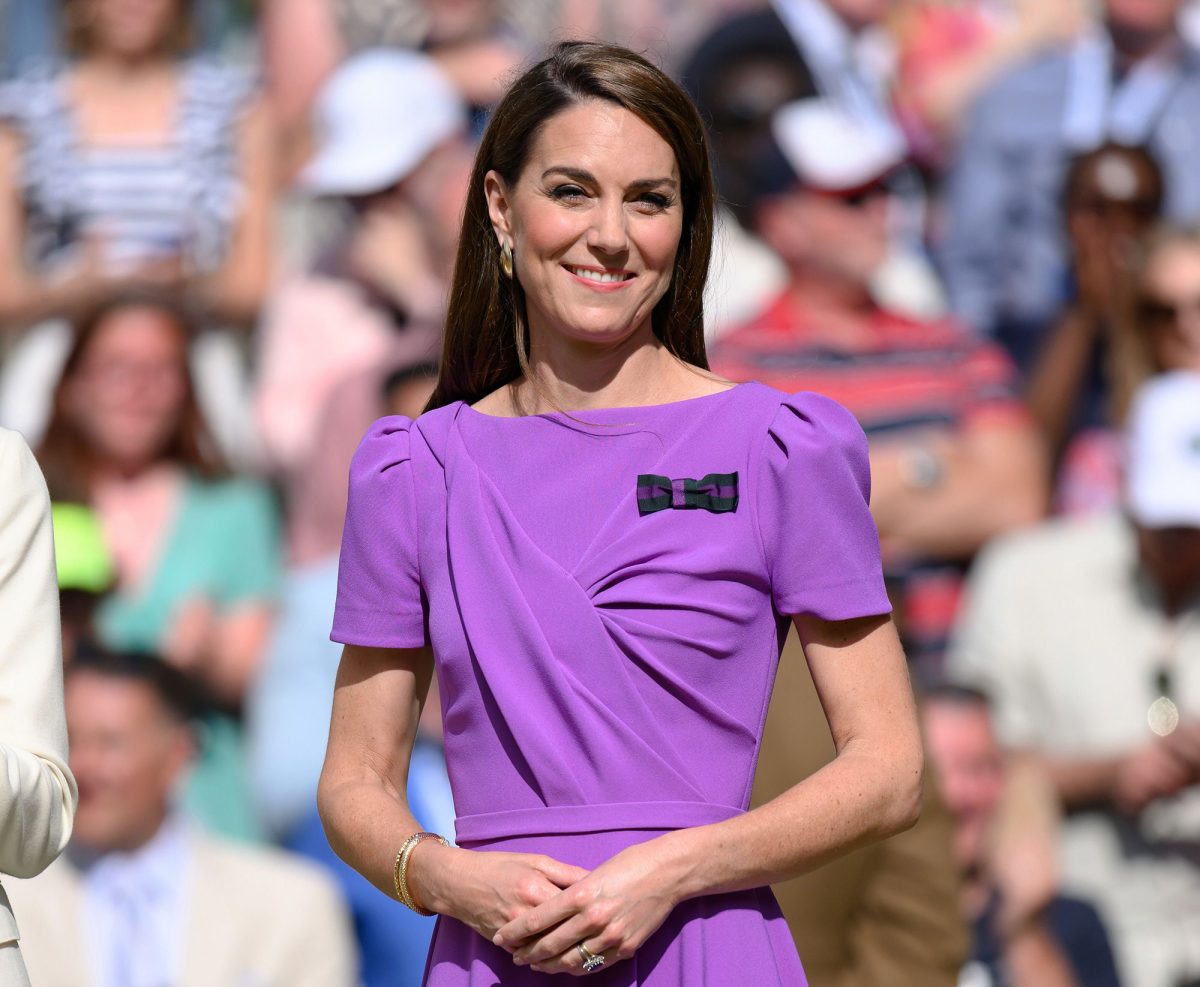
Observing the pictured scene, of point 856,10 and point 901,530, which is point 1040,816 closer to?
point 901,530

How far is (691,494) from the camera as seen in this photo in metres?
2.59

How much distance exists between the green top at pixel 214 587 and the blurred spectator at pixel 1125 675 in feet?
6.74

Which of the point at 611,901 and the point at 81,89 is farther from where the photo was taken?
the point at 81,89

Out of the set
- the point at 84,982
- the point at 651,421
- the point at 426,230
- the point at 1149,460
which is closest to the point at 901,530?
the point at 1149,460

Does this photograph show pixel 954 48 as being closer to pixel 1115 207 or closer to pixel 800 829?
pixel 1115 207

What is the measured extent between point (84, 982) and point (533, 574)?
122 inches

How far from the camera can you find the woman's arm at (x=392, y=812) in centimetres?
243

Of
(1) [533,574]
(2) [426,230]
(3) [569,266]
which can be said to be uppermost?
(3) [569,266]

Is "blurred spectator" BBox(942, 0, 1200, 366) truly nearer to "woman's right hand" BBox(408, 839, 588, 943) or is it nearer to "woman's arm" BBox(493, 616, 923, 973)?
"woman's arm" BBox(493, 616, 923, 973)

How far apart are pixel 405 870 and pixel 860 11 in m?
5.28

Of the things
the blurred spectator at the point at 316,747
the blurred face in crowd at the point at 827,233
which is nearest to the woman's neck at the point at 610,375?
the blurred spectator at the point at 316,747

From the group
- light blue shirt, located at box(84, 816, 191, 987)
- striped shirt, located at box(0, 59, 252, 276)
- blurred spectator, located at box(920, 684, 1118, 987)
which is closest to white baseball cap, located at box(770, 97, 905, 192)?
blurred spectator, located at box(920, 684, 1118, 987)

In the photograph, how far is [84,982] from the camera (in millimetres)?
5254

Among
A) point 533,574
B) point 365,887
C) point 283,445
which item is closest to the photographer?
point 533,574
